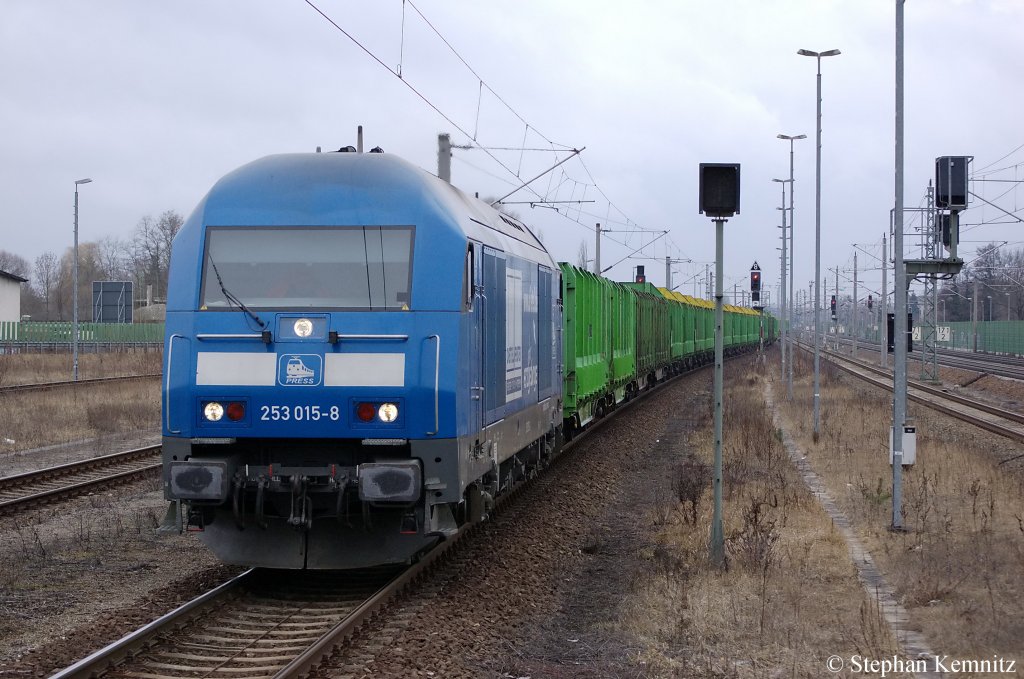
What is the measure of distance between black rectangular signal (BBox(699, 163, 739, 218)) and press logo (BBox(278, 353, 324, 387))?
4405mm

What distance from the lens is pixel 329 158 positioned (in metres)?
9.51

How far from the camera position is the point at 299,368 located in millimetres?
8672

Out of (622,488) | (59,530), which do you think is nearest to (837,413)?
(622,488)

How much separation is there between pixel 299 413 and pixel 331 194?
1.84 metres

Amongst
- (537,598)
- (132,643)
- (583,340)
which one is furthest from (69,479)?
(132,643)

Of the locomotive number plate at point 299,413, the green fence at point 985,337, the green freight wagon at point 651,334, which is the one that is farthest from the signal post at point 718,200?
the green fence at point 985,337

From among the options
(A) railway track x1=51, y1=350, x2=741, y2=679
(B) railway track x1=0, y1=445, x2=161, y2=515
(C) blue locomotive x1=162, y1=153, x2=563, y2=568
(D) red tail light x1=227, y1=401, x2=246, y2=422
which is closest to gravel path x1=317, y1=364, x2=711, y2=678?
(A) railway track x1=51, y1=350, x2=741, y2=679

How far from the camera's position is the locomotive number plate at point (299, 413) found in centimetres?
862

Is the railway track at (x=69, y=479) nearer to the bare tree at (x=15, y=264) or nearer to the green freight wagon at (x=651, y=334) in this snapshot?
the green freight wagon at (x=651, y=334)

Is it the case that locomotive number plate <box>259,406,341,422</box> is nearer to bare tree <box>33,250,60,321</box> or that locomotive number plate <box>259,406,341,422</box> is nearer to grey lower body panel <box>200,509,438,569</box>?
grey lower body panel <box>200,509,438,569</box>

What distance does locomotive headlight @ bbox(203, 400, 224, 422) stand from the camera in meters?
8.73

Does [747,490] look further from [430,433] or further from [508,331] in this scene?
[430,433]

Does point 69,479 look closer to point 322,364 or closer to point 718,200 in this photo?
point 322,364

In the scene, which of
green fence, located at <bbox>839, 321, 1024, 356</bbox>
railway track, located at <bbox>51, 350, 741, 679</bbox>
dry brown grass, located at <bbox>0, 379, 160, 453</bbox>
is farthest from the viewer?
green fence, located at <bbox>839, 321, 1024, 356</bbox>
